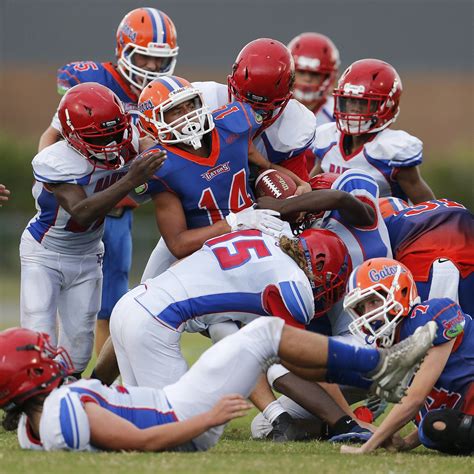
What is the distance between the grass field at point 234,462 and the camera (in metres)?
4.02

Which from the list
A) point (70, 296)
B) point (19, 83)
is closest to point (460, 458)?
point (70, 296)

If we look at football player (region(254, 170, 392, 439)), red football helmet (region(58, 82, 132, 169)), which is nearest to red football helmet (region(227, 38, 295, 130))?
football player (region(254, 170, 392, 439))

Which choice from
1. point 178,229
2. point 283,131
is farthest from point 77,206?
point 283,131

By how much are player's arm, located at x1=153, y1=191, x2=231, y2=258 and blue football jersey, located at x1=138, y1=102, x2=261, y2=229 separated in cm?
5

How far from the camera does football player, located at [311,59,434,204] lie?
22.0ft

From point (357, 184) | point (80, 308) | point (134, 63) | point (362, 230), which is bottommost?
point (80, 308)

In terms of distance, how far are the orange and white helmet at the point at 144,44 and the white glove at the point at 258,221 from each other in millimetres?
1744

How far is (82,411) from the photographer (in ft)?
13.8

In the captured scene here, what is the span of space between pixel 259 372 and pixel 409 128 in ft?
78.0

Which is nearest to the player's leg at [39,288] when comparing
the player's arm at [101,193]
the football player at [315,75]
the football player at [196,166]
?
the player's arm at [101,193]

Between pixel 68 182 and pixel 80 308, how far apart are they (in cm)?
90

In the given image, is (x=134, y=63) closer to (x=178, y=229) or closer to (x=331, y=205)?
(x=178, y=229)

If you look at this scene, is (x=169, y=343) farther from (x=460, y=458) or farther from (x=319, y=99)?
(x=319, y=99)

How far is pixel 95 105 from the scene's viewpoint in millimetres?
5820
